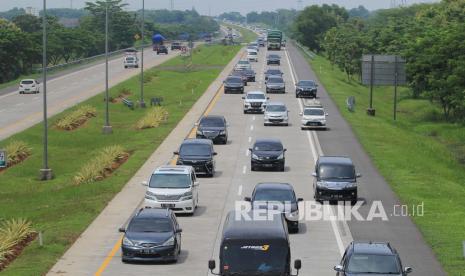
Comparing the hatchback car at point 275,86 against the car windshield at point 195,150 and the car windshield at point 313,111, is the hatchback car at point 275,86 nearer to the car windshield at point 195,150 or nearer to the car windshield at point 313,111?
the car windshield at point 313,111

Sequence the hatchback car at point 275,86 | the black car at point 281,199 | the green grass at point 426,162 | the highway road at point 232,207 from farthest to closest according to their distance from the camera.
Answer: the hatchback car at point 275,86 → the green grass at point 426,162 → the black car at point 281,199 → the highway road at point 232,207

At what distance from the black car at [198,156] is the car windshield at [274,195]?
11.9 metres

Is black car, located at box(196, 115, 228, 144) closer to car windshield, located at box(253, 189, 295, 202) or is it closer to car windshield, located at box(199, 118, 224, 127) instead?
car windshield, located at box(199, 118, 224, 127)

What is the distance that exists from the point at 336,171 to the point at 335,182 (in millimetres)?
654

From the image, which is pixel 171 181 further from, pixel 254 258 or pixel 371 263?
pixel 254 258

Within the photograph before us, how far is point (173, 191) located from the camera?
121ft

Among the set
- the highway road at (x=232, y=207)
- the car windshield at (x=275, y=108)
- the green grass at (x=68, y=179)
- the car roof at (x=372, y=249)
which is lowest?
the green grass at (x=68, y=179)

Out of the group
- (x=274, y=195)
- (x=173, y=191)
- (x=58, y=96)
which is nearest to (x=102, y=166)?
(x=173, y=191)

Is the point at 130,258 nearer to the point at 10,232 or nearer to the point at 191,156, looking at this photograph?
the point at 10,232

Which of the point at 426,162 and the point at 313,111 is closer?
the point at 426,162

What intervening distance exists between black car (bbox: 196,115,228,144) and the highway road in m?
0.66

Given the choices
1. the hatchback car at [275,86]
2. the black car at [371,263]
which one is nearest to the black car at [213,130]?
the hatchback car at [275,86]

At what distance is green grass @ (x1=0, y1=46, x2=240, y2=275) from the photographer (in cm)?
3247

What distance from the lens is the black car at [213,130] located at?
190ft
